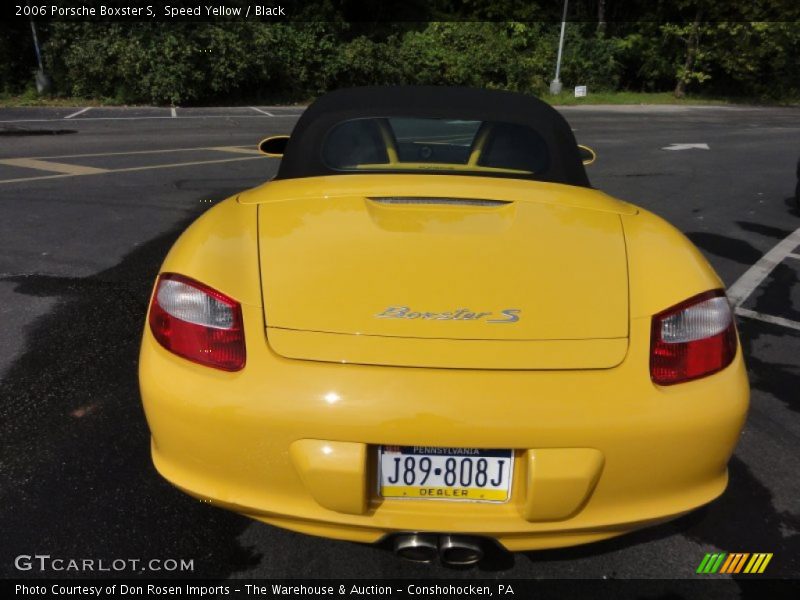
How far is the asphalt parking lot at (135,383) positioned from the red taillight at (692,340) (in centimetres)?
84

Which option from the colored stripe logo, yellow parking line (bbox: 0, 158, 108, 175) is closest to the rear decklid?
the colored stripe logo

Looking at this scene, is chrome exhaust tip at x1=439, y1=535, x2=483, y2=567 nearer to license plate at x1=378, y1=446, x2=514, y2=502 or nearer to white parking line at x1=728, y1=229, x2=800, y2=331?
license plate at x1=378, y1=446, x2=514, y2=502

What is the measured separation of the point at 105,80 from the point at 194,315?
2264 cm

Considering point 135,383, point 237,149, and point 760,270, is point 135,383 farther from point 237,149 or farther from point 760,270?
point 237,149

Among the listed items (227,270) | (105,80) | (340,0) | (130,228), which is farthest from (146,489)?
(340,0)

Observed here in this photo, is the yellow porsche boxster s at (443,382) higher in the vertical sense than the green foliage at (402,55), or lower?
lower

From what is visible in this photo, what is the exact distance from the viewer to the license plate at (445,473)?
1.76 meters

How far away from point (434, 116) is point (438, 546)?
210cm

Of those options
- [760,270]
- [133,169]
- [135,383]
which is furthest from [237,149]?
[135,383]

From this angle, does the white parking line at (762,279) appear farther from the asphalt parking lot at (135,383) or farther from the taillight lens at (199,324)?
the taillight lens at (199,324)

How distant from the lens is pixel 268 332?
1.85 m

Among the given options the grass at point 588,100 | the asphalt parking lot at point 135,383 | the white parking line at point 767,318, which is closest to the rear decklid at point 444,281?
the asphalt parking lot at point 135,383

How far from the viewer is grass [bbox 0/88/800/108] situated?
21.0m

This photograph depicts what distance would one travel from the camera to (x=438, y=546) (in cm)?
184
